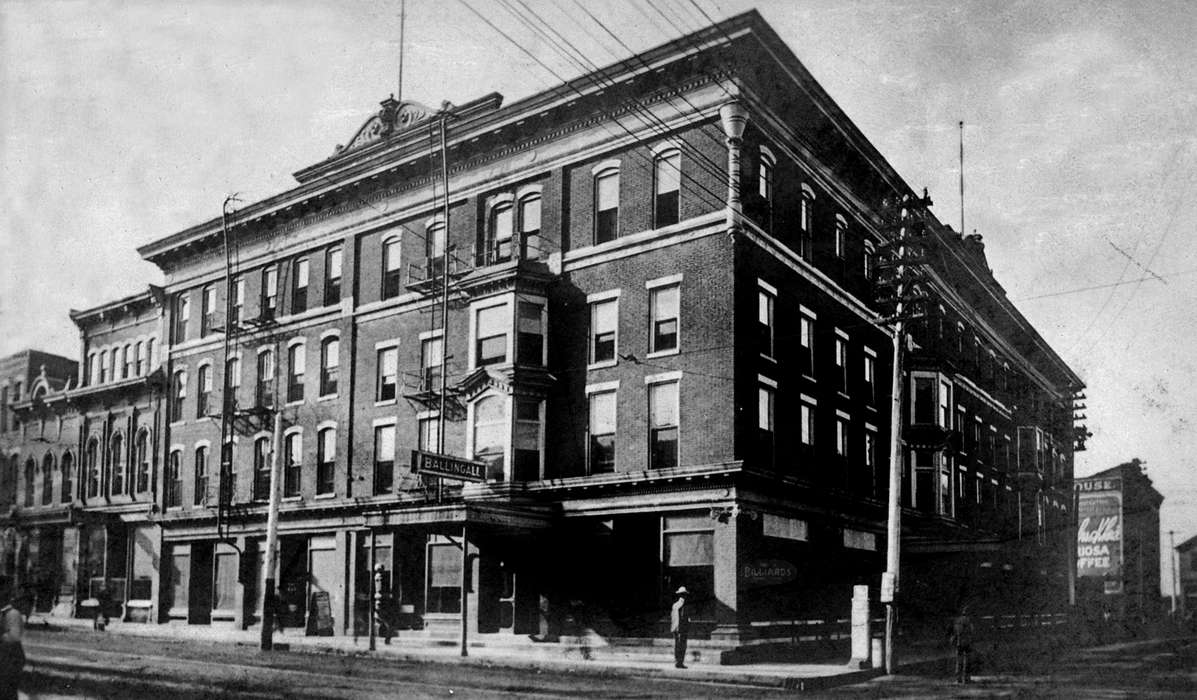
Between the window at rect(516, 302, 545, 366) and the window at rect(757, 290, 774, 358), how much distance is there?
6062 millimetres

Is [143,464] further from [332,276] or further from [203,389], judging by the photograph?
[332,276]

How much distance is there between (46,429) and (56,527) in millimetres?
4851

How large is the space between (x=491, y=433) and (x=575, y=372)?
9.97ft

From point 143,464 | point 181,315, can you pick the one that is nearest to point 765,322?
point 181,315

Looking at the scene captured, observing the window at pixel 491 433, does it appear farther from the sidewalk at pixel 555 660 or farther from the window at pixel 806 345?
the window at pixel 806 345

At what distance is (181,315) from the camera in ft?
142

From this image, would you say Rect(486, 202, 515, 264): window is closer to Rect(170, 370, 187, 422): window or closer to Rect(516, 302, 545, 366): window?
Rect(516, 302, 545, 366): window

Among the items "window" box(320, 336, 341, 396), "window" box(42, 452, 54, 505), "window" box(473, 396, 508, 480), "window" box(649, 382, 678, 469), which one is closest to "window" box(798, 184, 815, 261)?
"window" box(649, 382, 678, 469)

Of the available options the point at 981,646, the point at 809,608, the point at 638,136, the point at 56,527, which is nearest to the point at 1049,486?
the point at 981,646

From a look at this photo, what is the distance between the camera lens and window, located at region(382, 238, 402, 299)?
3550 centimetres

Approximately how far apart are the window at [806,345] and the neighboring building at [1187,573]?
65.9 m

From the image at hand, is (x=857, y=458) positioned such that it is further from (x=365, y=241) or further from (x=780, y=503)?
(x=365, y=241)

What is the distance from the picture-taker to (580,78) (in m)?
29.7

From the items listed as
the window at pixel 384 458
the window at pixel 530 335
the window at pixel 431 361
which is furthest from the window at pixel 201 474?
the window at pixel 530 335
